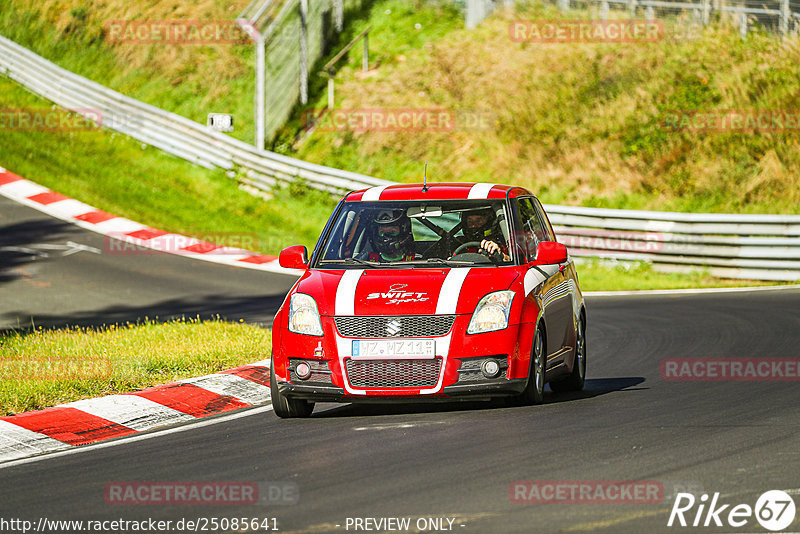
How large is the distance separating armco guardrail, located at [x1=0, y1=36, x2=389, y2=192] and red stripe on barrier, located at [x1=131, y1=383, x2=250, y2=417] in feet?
54.4

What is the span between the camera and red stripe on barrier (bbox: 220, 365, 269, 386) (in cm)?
1081

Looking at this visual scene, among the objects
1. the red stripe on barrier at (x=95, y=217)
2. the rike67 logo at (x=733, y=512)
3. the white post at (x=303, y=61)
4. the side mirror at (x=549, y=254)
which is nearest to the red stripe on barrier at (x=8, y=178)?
the red stripe on barrier at (x=95, y=217)

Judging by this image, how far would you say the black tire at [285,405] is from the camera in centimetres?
910

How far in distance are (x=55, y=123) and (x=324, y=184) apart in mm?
8330

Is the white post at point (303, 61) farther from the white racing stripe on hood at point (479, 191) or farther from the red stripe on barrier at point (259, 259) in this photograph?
the white racing stripe on hood at point (479, 191)

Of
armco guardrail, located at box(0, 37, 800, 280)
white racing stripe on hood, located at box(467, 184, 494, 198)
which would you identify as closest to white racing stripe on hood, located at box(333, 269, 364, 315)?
white racing stripe on hood, located at box(467, 184, 494, 198)

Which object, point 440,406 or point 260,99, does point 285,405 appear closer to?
point 440,406

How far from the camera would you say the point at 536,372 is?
357 inches

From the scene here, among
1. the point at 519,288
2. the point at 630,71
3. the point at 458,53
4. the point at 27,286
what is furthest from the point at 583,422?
the point at 458,53

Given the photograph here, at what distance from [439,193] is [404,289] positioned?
4.76 feet

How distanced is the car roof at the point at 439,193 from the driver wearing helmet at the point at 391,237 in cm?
18

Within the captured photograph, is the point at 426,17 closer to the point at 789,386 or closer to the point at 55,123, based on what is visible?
the point at 55,123

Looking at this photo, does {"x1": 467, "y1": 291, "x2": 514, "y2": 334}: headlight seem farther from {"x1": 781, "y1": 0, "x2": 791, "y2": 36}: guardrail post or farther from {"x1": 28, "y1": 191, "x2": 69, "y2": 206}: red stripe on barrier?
{"x1": 781, "y1": 0, "x2": 791, "y2": 36}: guardrail post

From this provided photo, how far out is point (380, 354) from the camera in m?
8.63
